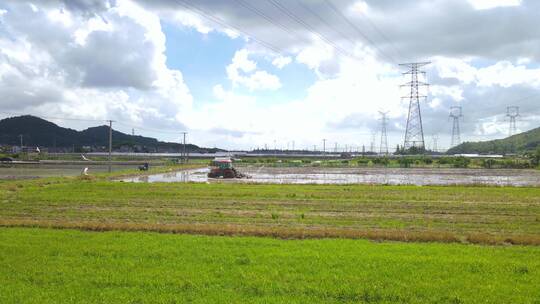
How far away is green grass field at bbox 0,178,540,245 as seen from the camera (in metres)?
15.9

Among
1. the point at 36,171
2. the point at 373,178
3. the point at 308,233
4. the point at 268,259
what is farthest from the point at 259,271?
the point at 36,171

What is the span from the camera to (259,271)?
990cm

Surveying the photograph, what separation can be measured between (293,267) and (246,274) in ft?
3.92

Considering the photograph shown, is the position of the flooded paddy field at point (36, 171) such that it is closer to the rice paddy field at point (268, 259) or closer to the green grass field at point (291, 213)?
the green grass field at point (291, 213)

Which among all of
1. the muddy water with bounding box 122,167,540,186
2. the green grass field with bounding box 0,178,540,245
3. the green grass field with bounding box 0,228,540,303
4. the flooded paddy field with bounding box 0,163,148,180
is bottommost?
the green grass field with bounding box 0,178,540,245

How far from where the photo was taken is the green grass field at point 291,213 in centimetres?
1594

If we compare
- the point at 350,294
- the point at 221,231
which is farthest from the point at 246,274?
the point at 221,231

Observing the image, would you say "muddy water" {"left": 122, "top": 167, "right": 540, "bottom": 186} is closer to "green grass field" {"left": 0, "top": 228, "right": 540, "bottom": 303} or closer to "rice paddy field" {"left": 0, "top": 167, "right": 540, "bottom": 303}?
"rice paddy field" {"left": 0, "top": 167, "right": 540, "bottom": 303}

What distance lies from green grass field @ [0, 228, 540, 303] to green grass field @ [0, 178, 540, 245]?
2191 millimetres

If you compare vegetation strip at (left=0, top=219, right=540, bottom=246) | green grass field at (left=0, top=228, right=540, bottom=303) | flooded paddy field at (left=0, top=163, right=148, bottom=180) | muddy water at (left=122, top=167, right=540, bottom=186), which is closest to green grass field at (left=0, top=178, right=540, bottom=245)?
vegetation strip at (left=0, top=219, right=540, bottom=246)

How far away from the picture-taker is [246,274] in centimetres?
965

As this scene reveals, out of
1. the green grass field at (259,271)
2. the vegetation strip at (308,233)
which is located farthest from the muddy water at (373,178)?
the green grass field at (259,271)

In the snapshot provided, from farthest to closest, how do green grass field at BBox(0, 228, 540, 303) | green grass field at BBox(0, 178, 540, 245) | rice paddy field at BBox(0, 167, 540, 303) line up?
green grass field at BBox(0, 178, 540, 245) < rice paddy field at BBox(0, 167, 540, 303) < green grass field at BBox(0, 228, 540, 303)

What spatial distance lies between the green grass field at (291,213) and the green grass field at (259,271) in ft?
7.19
